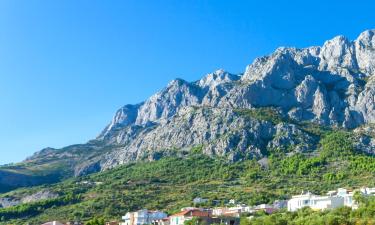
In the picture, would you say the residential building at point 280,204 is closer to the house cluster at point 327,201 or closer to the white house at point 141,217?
the house cluster at point 327,201

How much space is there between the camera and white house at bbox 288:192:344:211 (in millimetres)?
111812

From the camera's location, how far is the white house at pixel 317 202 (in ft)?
367

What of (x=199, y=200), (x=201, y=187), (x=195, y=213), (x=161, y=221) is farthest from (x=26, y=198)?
(x=195, y=213)

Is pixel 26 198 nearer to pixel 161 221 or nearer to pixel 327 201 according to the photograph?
pixel 161 221

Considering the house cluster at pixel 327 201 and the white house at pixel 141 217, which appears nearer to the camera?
the house cluster at pixel 327 201

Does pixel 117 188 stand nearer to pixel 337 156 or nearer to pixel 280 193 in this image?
pixel 280 193

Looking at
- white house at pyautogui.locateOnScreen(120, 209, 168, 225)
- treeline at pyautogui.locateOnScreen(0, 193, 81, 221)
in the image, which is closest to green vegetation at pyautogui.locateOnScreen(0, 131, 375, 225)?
treeline at pyautogui.locateOnScreen(0, 193, 81, 221)

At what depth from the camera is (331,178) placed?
573 ft

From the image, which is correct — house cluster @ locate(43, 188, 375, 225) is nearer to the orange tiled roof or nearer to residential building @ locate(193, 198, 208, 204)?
the orange tiled roof

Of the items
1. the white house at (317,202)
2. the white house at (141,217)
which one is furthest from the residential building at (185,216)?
the white house at (317,202)

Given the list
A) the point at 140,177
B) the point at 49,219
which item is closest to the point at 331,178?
the point at 140,177

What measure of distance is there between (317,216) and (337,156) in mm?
115346

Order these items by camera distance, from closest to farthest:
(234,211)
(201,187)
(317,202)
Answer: (317,202)
(234,211)
(201,187)

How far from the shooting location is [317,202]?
116 meters
